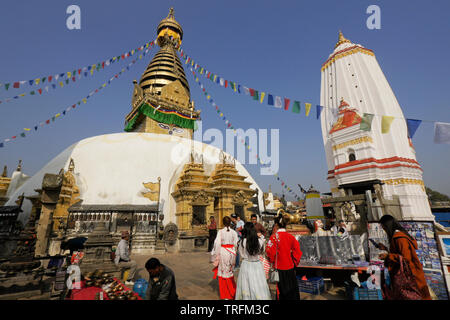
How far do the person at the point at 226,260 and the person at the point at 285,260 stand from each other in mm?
692

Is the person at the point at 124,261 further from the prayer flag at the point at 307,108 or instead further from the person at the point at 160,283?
the prayer flag at the point at 307,108

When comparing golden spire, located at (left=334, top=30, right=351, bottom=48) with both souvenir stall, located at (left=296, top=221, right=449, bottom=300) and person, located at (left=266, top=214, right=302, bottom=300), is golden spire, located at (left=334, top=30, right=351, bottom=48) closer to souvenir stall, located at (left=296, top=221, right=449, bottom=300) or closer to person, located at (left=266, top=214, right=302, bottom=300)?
souvenir stall, located at (left=296, top=221, right=449, bottom=300)

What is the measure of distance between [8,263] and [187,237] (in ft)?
23.1

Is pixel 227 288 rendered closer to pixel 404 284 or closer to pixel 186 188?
pixel 404 284

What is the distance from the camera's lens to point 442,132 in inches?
243

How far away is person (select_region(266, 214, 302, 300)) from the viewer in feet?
11.1

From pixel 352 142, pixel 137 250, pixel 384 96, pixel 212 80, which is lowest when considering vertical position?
pixel 137 250

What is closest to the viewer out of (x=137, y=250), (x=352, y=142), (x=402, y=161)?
(x=137, y=250)

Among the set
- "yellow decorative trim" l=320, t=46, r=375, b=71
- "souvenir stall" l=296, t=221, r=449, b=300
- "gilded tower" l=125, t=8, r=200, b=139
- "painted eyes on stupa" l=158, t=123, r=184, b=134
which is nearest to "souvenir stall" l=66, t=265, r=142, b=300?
"souvenir stall" l=296, t=221, r=449, b=300

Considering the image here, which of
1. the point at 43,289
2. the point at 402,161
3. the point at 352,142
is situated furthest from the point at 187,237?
the point at 402,161

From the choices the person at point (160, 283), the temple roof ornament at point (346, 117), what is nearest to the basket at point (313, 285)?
the person at point (160, 283)

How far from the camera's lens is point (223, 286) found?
378 cm
